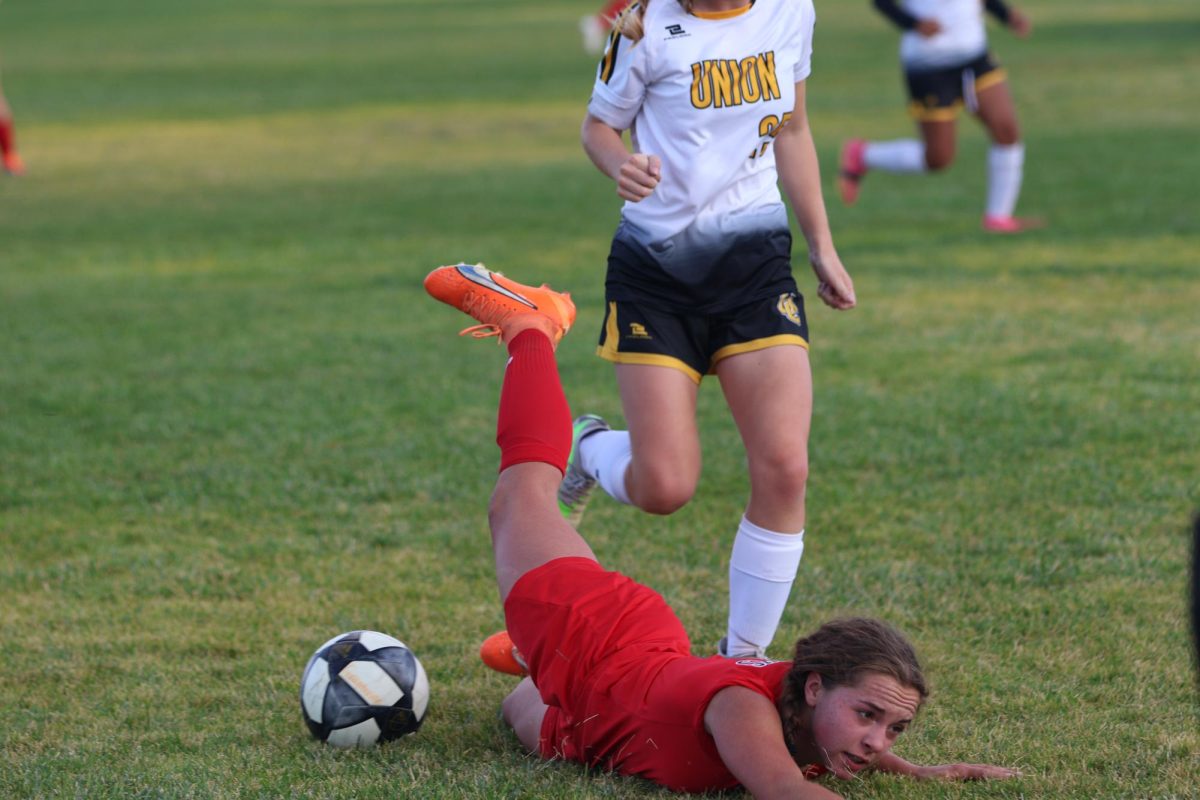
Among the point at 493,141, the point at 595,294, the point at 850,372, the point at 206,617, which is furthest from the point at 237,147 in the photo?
the point at 206,617

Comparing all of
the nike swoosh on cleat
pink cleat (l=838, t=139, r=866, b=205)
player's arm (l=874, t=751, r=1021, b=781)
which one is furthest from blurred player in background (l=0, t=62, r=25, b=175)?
player's arm (l=874, t=751, r=1021, b=781)

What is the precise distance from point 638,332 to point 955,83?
7.36 m

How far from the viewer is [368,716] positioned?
13.2ft

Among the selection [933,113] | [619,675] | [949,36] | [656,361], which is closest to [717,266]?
[656,361]

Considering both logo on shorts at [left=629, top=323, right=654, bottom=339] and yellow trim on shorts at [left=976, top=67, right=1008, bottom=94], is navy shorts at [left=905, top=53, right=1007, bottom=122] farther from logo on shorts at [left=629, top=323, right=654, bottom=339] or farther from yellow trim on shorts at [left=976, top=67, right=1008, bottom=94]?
logo on shorts at [left=629, top=323, right=654, bottom=339]

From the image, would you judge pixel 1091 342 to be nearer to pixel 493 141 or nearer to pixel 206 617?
pixel 206 617

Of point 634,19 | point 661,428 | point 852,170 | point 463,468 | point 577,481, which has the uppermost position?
point 634,19

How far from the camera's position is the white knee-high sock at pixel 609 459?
15.5 ft

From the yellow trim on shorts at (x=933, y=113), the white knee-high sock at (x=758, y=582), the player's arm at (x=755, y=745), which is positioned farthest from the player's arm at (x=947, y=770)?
the yellow trim on shorts at (x=933, y=113)

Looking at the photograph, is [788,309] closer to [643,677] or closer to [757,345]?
[757,345]

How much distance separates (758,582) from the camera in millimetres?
4371

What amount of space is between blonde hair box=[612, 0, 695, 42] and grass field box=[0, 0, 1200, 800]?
1811mm

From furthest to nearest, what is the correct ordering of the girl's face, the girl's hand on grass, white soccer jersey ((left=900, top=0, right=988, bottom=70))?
1. white soccer jersey ((left=900, top=0, right=988, bottom=70))
2. the girl's hand on grass
3. the girl's face

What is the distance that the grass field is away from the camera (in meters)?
4.09
